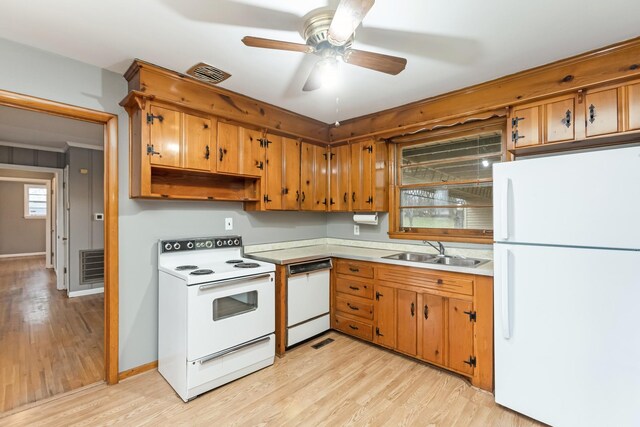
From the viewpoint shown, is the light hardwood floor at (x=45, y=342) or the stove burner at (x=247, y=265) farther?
the stove burner at (x=247, y=265)

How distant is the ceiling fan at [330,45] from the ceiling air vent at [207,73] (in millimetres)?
897

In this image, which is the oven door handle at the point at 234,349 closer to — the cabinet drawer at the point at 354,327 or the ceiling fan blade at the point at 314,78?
the cabinet drawer at the point at 354,327

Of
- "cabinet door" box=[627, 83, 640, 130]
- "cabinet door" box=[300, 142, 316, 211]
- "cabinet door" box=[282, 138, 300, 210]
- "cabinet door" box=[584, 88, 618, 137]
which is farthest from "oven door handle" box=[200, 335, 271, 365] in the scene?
"cabinet door" box=[627, 83, 640, 130]

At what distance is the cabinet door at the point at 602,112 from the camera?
2000 millimetres

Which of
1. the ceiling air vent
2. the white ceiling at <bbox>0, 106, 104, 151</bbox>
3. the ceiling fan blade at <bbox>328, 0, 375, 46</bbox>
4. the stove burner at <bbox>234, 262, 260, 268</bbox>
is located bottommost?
the stove burner at <bbox>234, 262, 260, 268</bbox>

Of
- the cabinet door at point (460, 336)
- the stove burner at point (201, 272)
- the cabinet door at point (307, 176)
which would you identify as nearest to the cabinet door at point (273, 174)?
the cabinet door at point (307, 176)

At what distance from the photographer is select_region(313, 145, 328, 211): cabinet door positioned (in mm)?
3582

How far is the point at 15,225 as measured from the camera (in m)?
7.94

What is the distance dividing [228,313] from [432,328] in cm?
169

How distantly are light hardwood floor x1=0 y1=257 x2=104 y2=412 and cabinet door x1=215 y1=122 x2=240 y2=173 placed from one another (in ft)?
6.59

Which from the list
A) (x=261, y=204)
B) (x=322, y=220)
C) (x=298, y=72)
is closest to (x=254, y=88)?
(x=298, y=72)

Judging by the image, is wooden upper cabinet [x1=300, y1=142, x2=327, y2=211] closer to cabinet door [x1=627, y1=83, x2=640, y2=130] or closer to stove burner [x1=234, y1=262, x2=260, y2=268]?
stove burner [x1=234, y1=262, x2=260, y2=268]

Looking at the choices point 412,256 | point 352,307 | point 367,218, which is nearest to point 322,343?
point 352,307

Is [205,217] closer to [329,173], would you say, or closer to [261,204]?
[261,204]
